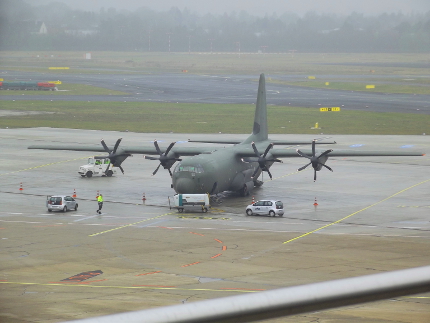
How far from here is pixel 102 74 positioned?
197 meters

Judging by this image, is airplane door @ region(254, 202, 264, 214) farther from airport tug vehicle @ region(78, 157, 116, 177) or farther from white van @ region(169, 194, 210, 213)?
airport tug vehicle @ region(78, 157, 116, 177)

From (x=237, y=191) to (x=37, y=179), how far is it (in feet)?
66.9

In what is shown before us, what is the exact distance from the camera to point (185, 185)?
1855 inches

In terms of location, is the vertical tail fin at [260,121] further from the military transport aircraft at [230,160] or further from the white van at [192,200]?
the white van at [192,200]

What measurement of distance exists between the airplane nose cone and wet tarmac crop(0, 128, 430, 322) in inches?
71.1

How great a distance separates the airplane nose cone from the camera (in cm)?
4709

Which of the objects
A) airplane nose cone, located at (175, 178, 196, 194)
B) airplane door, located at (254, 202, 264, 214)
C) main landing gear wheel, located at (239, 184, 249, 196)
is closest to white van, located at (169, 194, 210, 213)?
airplane nose cone, located at (175, 178, 196, 194)

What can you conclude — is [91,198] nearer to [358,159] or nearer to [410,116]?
[358,159]

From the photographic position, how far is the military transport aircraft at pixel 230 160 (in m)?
47.4

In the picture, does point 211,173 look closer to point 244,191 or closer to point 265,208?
point 265,208

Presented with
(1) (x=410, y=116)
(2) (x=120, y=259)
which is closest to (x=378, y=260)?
(2) (x=120, y=259)

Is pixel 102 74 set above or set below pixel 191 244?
above

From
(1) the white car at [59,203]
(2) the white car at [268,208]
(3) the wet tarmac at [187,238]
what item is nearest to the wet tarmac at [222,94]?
(3) the wet tarmac at [187,238]

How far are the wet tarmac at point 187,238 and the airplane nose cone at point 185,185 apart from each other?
1.81 metres
